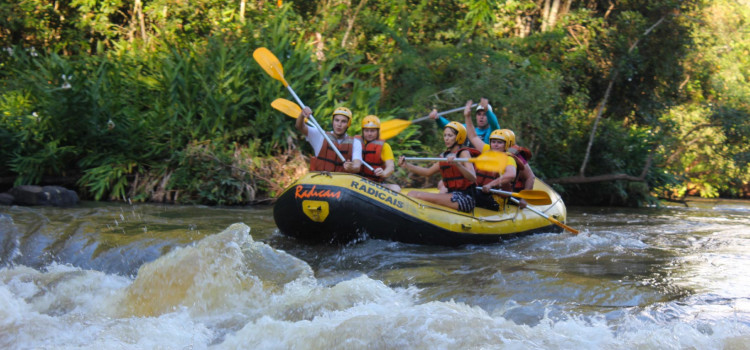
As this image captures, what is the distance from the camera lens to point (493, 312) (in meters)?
3.78

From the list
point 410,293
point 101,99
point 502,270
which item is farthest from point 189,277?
point 101,99

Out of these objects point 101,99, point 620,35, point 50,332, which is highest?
point 620,35

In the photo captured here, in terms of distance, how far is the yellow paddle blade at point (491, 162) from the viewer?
6.20 meters

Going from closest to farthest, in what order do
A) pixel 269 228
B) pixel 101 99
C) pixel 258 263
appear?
pixel 258 263 → pixel 269 228 → pixel 101 99

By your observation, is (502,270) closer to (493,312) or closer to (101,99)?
(493,312)

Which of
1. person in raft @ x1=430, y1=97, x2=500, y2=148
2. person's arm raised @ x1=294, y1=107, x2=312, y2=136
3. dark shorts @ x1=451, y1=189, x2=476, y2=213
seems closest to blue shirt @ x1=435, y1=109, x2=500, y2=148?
person in raft @ x1=430, y1=97, x2=500, y2=148

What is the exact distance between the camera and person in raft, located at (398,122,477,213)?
5.98 meters

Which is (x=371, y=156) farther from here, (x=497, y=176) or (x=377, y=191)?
(x=497, y=176)

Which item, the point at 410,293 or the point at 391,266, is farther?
the point at 391,266

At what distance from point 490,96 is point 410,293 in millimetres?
6027

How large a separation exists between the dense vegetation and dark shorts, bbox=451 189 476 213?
3.03m

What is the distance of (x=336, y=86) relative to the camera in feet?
A: 31.0

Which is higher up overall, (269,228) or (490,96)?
(490,96)

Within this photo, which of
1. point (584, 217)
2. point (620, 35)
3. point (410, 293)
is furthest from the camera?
point (620, 35)
